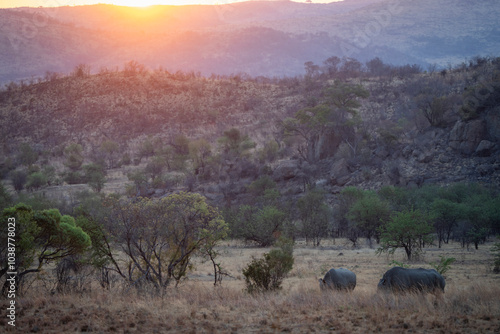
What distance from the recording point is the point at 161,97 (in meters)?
86.1

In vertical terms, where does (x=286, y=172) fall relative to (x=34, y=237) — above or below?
below

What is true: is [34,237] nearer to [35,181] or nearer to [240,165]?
[240,165]

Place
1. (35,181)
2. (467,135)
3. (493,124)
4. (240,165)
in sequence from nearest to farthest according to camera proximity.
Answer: (493,124), (467,135), (35,181), (240,165)

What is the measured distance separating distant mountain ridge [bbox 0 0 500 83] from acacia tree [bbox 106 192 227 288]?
154 m

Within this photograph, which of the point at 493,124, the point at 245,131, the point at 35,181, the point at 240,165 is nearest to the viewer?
the point at 493,124

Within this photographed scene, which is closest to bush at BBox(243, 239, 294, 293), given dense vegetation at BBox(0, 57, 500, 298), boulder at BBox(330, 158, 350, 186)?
dense vegetation at BBox(0, 57, 500, 298)

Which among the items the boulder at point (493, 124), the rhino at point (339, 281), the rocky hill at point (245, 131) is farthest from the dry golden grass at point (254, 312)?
the boulder at point (493, 124)

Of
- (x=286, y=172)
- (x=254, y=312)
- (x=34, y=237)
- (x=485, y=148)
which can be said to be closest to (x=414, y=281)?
(x=254, y=312)

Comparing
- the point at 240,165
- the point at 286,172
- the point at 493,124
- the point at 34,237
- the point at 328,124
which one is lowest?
the point at 286,172

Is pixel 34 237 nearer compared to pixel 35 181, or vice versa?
pixel 34 237

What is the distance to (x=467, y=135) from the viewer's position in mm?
42812

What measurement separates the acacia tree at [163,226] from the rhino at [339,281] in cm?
427

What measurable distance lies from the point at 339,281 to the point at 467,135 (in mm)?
35490

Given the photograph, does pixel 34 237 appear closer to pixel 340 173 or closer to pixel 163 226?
pixel 163 226
